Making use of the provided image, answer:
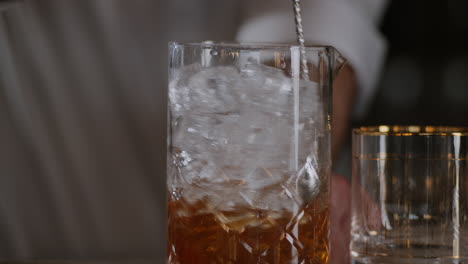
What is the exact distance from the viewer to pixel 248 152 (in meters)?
0.44

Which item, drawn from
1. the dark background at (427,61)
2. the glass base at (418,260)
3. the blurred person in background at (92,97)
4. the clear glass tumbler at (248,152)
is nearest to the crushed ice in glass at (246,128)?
the clear glass tumbler at (248,152)

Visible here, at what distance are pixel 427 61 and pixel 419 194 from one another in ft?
5.25

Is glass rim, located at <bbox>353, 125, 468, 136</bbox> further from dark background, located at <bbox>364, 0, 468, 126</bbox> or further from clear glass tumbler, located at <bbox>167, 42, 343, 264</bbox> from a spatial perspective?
dark background, located at <bbox>364, 0, 468, 126</bbox>

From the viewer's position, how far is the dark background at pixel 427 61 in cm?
203

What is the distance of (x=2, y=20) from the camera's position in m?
1.34

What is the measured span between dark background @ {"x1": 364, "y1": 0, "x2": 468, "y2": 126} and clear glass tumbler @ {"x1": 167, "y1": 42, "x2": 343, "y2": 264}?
1641mm

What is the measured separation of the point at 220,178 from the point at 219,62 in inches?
3.1

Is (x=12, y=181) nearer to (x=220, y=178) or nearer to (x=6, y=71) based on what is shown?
(x=6, y=71)

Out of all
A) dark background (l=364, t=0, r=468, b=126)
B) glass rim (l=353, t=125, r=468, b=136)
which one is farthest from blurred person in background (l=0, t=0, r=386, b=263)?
glass rim (l=353, t=125, r=468, b=136)

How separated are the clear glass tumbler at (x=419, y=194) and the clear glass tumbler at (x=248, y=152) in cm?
8

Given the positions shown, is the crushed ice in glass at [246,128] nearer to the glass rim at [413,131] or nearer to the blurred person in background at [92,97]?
the glass rim at [413,131]

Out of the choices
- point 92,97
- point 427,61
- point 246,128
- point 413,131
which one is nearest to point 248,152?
point 246,128

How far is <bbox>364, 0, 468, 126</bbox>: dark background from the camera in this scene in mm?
2031

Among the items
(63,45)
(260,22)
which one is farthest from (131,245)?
(260,22)
